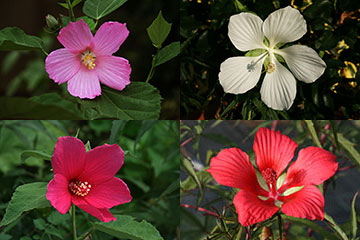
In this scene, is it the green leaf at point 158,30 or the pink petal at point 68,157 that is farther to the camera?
the green leaf at point 158,30

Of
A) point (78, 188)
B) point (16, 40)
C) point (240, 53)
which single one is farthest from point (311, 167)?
point (16, 40)

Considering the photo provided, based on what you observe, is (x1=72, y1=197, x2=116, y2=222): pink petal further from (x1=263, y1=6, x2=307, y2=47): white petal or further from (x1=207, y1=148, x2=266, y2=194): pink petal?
(x1=263, y1=6, x2=307, y2=47): white petal

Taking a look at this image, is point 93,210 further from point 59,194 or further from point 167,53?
point 167,53

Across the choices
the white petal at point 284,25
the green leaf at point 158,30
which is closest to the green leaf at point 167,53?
the green leaf at point 158,30

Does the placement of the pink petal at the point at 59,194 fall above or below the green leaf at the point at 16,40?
below

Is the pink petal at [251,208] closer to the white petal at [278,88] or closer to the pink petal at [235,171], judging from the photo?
the pink petal at [235,171]

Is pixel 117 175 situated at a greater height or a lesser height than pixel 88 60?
lesser

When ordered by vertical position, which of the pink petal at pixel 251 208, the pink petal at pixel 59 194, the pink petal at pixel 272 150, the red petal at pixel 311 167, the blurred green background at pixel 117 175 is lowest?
the blurred green background at pixel 117 175
